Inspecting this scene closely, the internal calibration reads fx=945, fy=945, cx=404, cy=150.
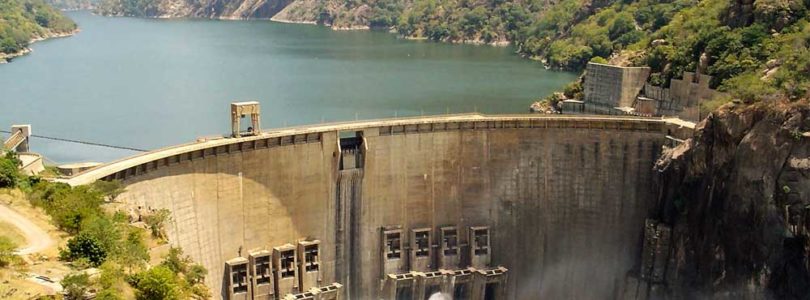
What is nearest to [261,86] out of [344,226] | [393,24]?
[344,226]

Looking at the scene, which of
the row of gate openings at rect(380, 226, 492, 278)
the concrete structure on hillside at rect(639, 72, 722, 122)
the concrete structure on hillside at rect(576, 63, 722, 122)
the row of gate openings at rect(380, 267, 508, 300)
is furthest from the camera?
the concrete structure on hillside at rect(576, 63, 722, 122)

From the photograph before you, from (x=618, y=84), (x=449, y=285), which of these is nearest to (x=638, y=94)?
(x=618, y=84)

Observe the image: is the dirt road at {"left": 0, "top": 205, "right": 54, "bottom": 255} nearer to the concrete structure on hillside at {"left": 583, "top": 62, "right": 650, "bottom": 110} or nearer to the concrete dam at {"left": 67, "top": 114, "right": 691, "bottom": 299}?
the concrete dam at {"left": 67, "top": 114, "right": 691, "bottom": 299}

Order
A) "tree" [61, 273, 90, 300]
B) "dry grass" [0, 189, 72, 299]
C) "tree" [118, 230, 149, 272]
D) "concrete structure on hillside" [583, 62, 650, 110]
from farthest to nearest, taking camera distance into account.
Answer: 1. "concrete structure on hillside" [583, 62, 650, 110]
2. "tree" [118, 230, 149, 272]
3. "dry grass" [0, 189, 72, 299]
4. "tree" [61, 273, 90, 300]

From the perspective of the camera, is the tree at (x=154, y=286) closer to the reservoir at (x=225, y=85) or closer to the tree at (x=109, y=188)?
the tree at (x=109, y=188)

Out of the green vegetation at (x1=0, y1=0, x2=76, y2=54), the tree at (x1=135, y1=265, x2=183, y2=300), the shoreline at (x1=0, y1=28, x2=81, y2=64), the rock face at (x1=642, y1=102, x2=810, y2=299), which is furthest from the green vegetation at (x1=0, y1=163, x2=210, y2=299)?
the green vegetation at (x1=0, y1=0, x2=76, y2=54)

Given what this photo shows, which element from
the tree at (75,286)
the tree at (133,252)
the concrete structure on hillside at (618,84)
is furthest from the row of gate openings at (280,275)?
the concrete structure on hillside at (618,84)

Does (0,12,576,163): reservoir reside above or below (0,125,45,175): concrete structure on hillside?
below
